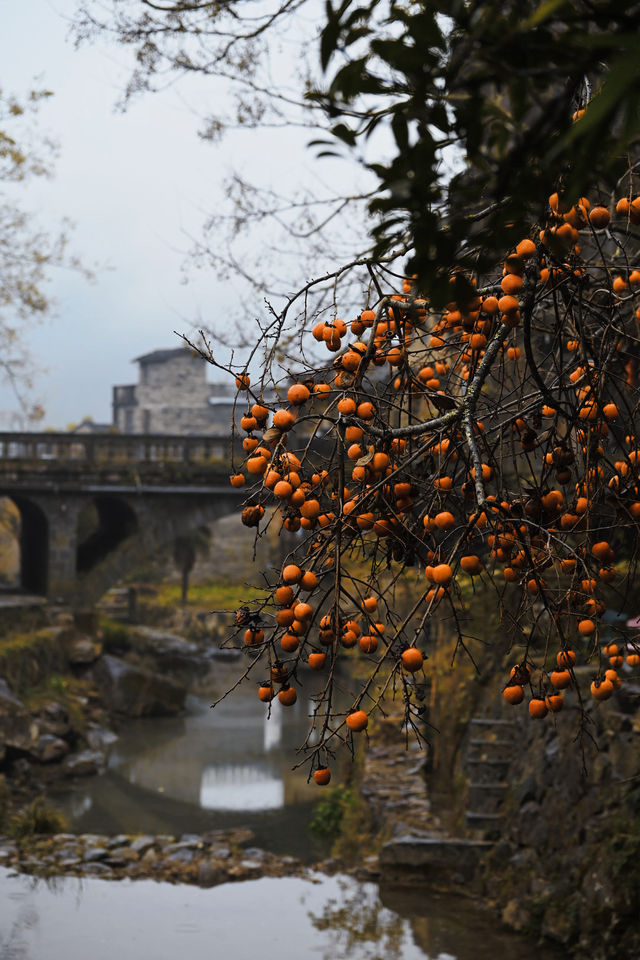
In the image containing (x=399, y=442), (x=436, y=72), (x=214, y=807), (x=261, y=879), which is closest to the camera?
(x=436, y=72)

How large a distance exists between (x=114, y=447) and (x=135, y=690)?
6150 millimetres

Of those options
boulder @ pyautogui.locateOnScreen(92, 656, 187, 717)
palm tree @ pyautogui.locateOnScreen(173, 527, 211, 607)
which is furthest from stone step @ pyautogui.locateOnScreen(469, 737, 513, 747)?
palm tree @ pyautogui.locateOnScreen(173, 527, 211, 607)

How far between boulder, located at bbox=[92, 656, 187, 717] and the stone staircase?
44.7ft

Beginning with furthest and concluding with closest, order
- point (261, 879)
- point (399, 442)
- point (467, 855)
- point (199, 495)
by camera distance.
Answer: point (199, 495), point (261, 879), point (467, 855), point (399, 442)

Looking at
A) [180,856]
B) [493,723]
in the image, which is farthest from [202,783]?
[493,723]

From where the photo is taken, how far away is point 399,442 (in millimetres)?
3357

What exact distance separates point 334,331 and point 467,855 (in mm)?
6802

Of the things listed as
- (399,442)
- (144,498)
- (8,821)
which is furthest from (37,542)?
(399,442)

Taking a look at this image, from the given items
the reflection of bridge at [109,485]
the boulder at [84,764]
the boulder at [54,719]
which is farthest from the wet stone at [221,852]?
the reflection of bridge at [109,485]

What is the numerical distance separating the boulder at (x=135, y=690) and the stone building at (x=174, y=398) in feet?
62.2

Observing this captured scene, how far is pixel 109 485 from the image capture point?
24000 mm

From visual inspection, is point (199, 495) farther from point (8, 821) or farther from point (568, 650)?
point (568, 650)

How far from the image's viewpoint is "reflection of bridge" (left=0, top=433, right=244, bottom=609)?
23.8 m

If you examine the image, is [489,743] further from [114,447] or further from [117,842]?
[114,447]
